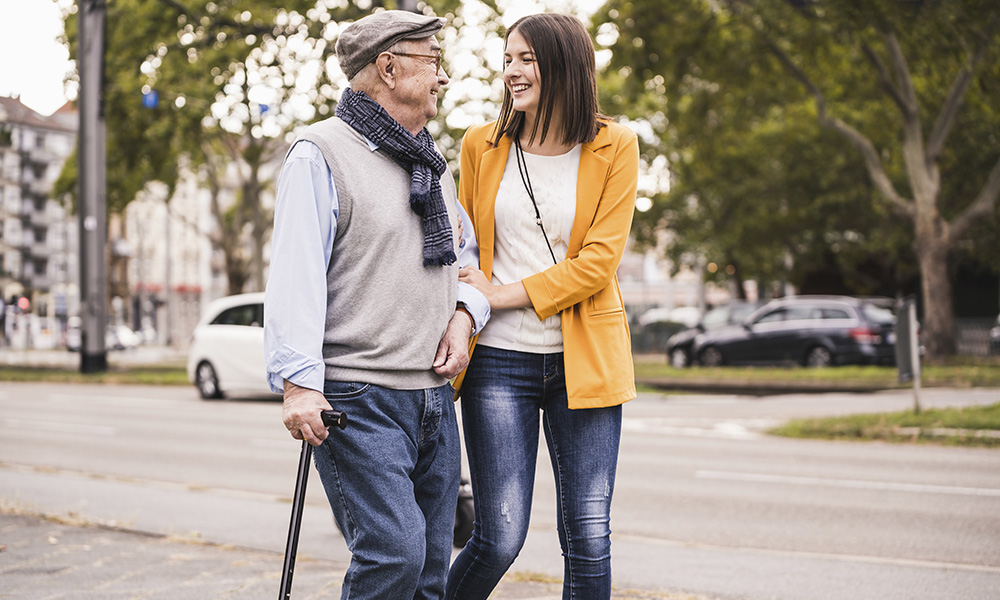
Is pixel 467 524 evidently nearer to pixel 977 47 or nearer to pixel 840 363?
pixel 977 47

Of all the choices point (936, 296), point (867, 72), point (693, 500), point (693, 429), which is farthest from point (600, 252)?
point (867, 72)

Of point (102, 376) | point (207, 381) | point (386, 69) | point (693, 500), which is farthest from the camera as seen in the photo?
point (102, 376)

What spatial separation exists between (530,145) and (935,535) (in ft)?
14.8

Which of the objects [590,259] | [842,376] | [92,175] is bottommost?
[842,376]

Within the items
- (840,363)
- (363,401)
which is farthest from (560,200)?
(840,363)

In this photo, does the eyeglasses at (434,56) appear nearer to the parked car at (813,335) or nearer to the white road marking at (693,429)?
the white road marking at (693,429)

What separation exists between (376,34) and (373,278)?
24.2 inches

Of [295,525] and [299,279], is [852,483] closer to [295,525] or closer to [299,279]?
[295,525]

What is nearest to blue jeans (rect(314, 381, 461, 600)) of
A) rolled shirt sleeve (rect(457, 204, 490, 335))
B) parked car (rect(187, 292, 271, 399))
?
rolled shirt sleeve (rect(457, 204, 490, 335))

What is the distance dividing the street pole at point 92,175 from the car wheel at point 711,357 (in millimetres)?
13211

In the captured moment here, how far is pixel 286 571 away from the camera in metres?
2.56

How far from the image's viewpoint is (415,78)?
2.68 m

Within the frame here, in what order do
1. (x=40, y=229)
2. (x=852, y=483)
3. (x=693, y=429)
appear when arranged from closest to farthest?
(x=852, y=483) → (x=693, y=429) → (x=40, y=229)

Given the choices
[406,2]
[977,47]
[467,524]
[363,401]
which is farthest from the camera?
[977,47]
